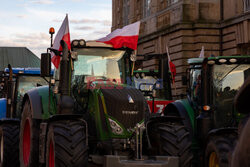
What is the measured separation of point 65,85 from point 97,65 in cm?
58

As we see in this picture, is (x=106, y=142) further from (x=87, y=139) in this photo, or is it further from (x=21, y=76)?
(x=21, y=76)

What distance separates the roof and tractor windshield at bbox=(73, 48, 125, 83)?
53.6 metres

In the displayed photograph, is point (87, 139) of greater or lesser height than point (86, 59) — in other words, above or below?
below

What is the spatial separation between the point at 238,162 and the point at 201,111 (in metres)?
7.94

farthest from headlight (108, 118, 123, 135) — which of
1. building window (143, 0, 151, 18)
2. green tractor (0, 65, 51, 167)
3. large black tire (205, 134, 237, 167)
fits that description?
building window (143, 0, 151, 18)

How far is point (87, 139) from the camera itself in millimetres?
7320

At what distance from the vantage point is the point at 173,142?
300 inches

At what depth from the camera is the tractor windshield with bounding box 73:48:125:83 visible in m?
8.39

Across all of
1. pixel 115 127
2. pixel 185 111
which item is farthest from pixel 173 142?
pixel 185 111

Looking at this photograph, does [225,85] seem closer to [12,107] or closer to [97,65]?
[97,65]

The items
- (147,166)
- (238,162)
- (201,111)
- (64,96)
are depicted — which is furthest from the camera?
(201,111)

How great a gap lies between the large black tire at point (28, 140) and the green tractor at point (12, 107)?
0.67 metres

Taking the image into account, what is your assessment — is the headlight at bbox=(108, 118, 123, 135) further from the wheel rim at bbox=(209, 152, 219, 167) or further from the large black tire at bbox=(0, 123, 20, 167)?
the large black tire at bbox=(0, 123, 20, 167)

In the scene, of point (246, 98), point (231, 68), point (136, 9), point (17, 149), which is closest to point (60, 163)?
point (17, 149)
